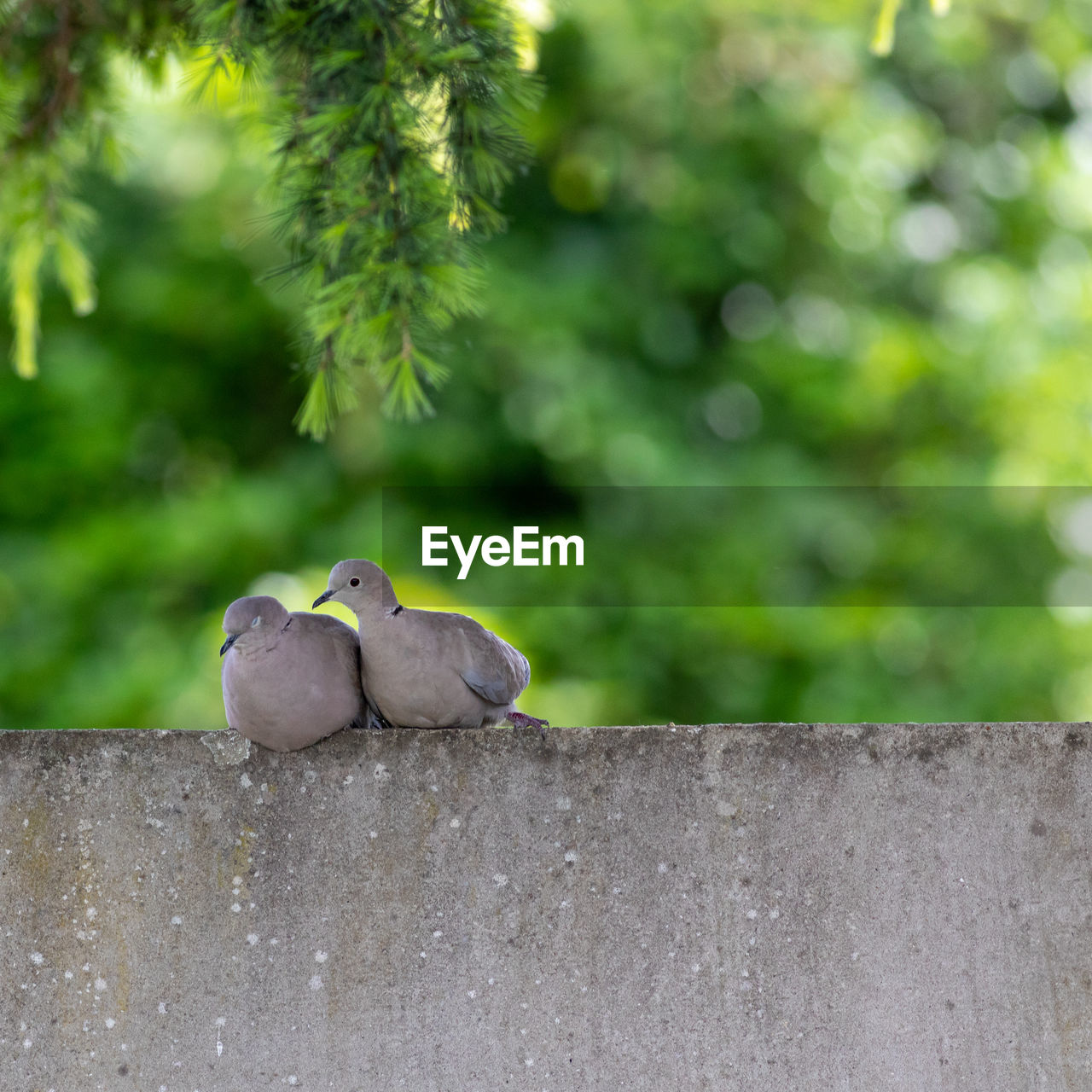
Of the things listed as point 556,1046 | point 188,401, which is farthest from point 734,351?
point 556,1046

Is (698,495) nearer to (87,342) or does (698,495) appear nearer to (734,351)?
(734,351)

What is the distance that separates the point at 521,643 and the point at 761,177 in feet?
6.69

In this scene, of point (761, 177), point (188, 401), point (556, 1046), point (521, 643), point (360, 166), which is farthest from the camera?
point (188, 401)

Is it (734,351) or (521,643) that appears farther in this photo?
(734,351)

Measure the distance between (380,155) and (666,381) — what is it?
3104 millimetres

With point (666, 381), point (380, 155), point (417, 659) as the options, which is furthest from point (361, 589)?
point (666, 381)

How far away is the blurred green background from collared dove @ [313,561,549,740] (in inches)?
102

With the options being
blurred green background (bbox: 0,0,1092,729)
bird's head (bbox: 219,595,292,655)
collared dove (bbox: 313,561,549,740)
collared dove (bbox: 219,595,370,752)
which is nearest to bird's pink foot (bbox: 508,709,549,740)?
collared dove (bbox: 313,561,549,740)

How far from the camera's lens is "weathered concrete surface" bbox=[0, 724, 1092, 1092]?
1.22m

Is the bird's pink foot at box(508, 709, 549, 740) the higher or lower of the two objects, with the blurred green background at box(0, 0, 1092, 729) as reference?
lower

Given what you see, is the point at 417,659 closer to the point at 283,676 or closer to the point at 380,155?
the point at 283,676

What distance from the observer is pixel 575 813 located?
1.26 meters

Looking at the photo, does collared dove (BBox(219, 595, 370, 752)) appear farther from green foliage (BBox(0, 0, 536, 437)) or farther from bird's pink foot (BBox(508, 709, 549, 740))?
green foliage (BBox(0, 0, 536, 437))

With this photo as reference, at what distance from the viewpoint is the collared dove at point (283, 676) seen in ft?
3.93
